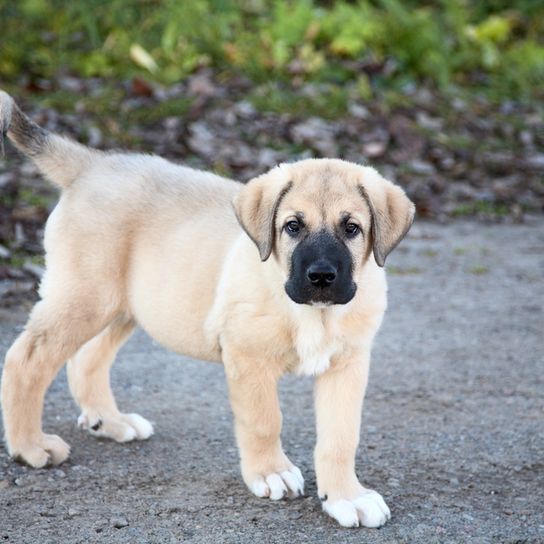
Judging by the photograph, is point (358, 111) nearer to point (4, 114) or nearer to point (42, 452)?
point (4, 114)

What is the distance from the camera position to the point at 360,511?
3709 millimetres

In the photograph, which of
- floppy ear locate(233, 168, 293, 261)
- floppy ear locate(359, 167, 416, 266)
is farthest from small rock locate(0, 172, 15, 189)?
floppy ear locate(359, 167, 416, 266)

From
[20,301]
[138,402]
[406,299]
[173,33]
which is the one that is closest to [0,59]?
[173,33]

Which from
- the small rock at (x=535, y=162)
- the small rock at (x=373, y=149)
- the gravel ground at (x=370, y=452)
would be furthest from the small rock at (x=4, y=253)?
the small rock at (x=535, y=162)

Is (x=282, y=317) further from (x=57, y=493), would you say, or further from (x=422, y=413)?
(x=422, y=413)

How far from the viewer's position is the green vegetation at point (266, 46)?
1055 centimetres

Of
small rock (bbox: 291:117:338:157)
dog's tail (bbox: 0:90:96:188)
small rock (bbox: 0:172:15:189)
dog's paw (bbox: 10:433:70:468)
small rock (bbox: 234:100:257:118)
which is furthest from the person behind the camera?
small rock (bbox: 234:100:257:118)

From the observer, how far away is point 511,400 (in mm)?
5133

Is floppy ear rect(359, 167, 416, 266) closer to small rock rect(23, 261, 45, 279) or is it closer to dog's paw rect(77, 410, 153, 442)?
dog's paw rect(77, 410, 153, 442)

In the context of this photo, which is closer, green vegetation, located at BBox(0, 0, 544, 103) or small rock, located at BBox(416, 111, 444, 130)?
small rock, located at BBox(416, 111, 444, 130)

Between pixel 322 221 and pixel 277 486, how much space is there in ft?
A: 3.30

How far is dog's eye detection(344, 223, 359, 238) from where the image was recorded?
3760 mm

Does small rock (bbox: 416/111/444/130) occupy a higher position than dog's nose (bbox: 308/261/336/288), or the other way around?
dog's nose (bbox: 308/261/336/288)

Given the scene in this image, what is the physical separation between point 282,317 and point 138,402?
1.48 metres
